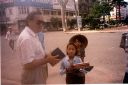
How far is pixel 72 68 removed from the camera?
176cm

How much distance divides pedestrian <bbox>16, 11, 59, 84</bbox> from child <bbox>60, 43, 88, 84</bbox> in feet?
0.41

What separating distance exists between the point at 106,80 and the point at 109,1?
0.43 metres

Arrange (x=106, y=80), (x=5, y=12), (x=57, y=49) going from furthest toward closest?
(x=5, y=12)
(x=106, y=80)
(x=57, y=49)

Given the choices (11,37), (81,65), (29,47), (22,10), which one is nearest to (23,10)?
(22,10)

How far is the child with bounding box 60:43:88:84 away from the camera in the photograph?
1758 mm

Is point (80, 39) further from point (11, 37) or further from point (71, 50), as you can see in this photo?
point (11, 37)

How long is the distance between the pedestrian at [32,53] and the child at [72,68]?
0.41ft

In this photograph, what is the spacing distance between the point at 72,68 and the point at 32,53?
267 millimetres

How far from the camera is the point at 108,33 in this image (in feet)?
5.93

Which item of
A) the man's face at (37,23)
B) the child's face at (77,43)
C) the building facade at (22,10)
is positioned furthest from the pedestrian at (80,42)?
the man's face at (37,23)

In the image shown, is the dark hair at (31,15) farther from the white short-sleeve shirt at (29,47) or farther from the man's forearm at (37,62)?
the man's forearm at (37,62)

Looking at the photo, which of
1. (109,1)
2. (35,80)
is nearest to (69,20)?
(109,1)

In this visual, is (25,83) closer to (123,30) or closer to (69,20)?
(69,20)

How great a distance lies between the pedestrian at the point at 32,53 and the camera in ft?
5.24
